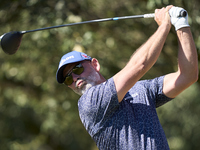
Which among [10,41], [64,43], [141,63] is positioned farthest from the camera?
[64,43]

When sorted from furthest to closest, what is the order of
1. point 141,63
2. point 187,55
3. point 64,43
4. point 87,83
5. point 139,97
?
point 64,43
point 87,83
point 139,97
point 187,55
point 141,63

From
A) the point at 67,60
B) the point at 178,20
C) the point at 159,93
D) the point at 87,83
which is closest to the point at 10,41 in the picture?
the point at 67,60

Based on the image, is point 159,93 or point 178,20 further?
point 159,93

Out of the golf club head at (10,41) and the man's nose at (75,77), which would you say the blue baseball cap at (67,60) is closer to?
the man's nose at (75,77)

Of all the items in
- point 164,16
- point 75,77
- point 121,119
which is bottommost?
point 121,119

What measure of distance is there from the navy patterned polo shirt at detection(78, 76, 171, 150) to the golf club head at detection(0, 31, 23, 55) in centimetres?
138

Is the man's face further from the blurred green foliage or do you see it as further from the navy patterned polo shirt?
the blurred green foliage

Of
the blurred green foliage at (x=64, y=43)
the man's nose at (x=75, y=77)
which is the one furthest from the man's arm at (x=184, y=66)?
the blurred green foliage at (x=64, y=43)

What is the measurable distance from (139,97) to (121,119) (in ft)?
0.96

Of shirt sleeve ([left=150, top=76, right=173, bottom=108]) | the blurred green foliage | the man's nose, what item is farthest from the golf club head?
the blurred green foliage

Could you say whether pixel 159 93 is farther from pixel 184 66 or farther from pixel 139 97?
pixel 184 66

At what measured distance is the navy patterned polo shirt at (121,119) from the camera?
3.00 metres

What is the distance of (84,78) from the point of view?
3.49 metres

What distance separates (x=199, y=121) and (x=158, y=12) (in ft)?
37.8
